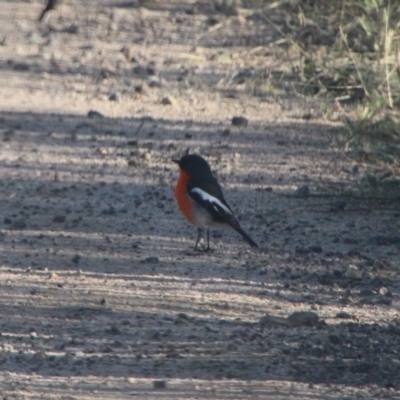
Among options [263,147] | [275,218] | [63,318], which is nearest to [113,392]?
[63,318]

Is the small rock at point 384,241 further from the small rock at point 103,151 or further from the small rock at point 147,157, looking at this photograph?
the small rock at point 103,151

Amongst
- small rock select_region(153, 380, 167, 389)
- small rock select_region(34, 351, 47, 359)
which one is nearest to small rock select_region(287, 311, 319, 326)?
small rock select_region(153, 380, 167, 389)

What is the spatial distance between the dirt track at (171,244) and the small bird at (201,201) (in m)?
0.21

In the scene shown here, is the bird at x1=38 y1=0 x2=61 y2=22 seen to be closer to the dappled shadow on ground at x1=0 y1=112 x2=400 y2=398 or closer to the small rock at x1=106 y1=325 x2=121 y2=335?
the dappled shadow on ground at x1=0 y1=112 x2=400 y2=398

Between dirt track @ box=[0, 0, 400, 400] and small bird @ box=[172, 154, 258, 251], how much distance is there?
0.69 ft

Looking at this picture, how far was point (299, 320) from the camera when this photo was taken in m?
6.16

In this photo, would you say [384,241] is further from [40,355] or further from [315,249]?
[40,355]

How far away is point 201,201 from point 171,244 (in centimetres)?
40

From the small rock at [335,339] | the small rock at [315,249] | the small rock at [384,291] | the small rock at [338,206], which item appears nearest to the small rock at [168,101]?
the small rock at [338,206]

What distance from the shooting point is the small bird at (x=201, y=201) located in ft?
25.2

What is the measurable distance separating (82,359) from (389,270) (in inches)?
96.9

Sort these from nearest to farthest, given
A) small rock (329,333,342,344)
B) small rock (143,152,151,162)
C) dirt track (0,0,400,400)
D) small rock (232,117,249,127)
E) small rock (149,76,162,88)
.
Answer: dirt track (0,0,400,400)
small rock (329,333,342,344)
small rock (143,152,151,162)
small rock (232,117,249,127)
small rock (149,76,162,88)

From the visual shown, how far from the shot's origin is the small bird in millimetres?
7691

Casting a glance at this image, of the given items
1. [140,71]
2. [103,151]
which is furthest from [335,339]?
[140,71]
